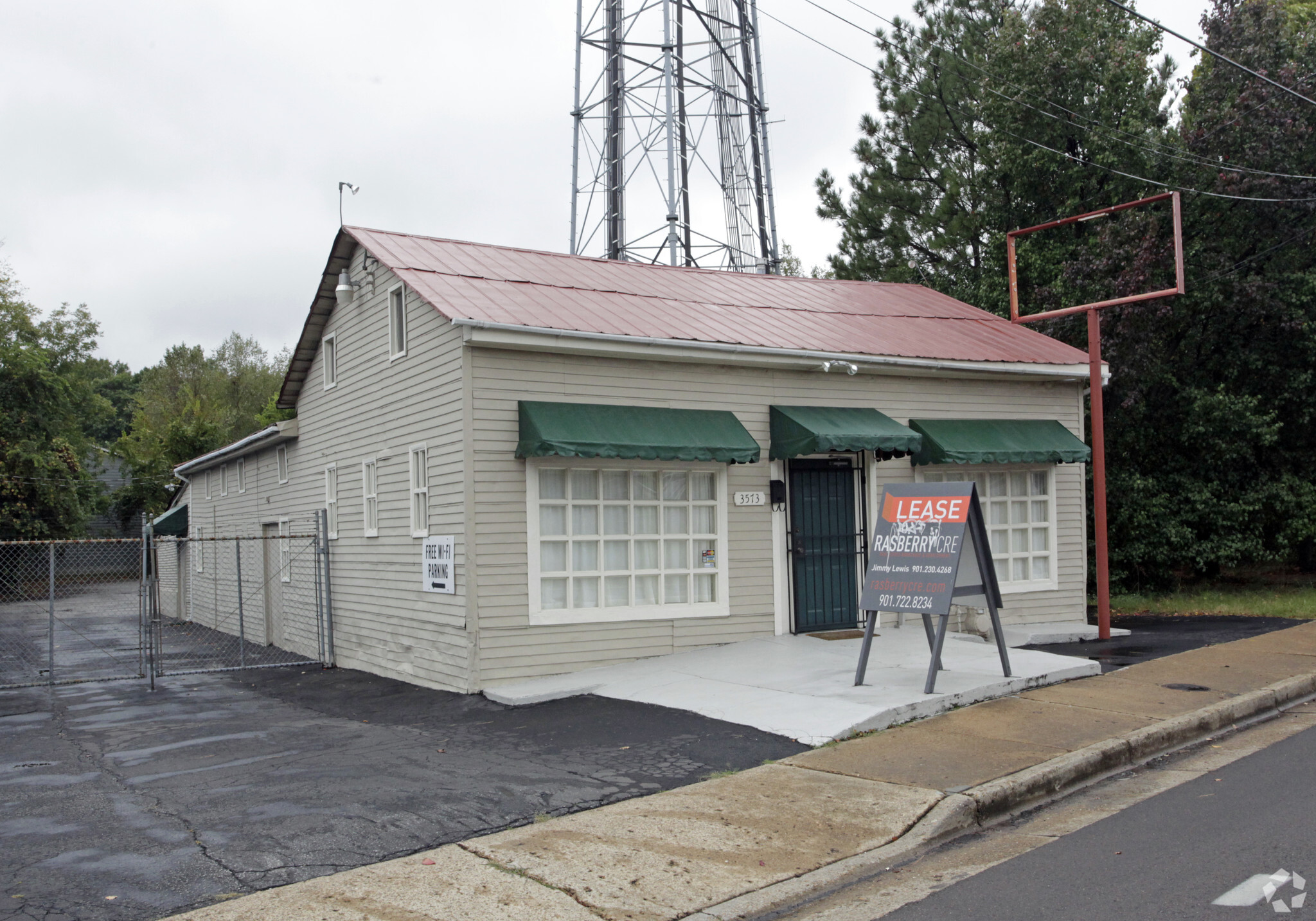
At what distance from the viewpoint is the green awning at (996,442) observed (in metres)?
13.1

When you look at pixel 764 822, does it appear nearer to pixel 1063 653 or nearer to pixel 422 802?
pixel 422 802

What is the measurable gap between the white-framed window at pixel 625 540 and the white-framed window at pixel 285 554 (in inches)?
305

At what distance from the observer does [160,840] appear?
19.1 ft

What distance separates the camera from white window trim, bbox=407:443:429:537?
11742mm

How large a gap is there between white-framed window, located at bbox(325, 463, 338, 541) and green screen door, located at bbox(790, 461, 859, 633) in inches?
262

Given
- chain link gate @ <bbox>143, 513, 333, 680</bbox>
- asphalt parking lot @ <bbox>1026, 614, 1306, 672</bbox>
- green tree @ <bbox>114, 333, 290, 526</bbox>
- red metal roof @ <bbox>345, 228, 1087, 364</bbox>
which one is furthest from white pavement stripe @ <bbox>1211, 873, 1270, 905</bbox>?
green tree @ <bbox>114, 333, 290, 526</bbox>

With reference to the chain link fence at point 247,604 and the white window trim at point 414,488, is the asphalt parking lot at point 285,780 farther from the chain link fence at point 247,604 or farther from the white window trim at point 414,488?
the chain link fence at point 247,604

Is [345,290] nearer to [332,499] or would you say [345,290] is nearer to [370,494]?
[370,494]

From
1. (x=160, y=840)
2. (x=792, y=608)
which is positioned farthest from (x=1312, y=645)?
(x=160, y=840)

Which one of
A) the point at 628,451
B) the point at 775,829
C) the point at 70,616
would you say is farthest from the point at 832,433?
the point at 70,616

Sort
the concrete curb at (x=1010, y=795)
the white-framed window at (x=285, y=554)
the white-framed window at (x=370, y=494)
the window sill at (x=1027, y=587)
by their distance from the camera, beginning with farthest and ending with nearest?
the white-framed window at (x=285, y=554) → the window sill at (x=1027, y=587) → the white-framed window at (x=370, y=494) → the concrete curb at (x=1010, y=795)

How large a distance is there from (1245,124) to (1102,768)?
54.5ft

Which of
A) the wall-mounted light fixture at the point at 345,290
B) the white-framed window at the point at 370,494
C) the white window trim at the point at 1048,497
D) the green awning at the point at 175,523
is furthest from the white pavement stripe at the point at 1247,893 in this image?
the green awning at the point at 175,523

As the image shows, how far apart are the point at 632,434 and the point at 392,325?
3828mm
